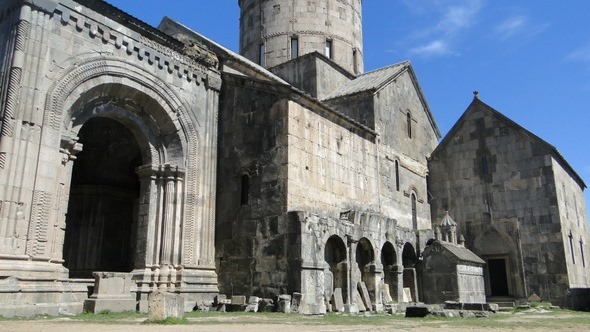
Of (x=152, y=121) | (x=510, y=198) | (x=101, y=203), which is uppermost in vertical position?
(x=152, y=121)

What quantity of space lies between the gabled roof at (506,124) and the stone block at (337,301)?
977 centimetres

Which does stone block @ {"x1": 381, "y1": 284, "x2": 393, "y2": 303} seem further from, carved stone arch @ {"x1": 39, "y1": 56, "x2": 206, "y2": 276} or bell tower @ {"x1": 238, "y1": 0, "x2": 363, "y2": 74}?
bell tower @ {"x1": 238, "y1": 0, "x2": 363, "y2": 74}

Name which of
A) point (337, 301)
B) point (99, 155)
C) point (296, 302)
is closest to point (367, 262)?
point (337, 301)

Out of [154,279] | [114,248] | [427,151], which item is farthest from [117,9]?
[427,151]

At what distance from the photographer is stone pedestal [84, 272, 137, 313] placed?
10.0 metres

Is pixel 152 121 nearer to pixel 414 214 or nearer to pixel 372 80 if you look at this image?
pixel 372 80

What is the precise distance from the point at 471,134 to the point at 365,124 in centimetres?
532

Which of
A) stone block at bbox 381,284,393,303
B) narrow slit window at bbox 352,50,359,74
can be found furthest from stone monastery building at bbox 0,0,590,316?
narrow slit window at bbox 352,50,359,74

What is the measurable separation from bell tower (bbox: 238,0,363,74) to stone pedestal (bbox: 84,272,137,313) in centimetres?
1286

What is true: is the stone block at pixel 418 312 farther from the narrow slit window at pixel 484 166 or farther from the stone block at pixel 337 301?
the narrow slit window at pixel 484 166

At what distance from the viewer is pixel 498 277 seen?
1817 cm

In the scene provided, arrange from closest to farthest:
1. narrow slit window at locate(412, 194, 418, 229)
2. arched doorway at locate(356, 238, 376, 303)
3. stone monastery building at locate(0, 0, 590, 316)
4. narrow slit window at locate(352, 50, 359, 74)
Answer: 1. stone monastery building at locate(0, 0, 590, 316)
2. arched doorway at locate(356, 238, 376, 303)
3. narrow slit window at locate(412, 194, 418, 229)
4. narrow slit window at locate(352, 50, 359, 74)

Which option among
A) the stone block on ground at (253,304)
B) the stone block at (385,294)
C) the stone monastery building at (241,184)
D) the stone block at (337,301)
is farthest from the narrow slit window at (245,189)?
the stone block at (385,294)

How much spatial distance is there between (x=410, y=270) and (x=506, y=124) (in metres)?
7.31
